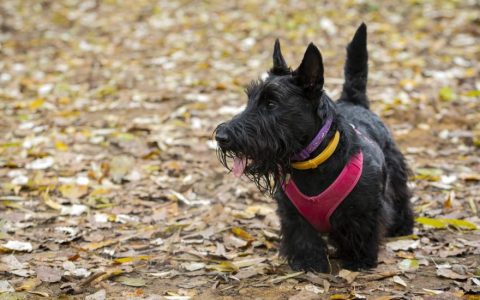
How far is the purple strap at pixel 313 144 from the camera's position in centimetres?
393

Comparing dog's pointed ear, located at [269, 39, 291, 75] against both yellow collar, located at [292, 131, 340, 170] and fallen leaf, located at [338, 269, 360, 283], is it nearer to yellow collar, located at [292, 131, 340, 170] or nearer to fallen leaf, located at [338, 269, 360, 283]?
yellow collar, located at [292, 131, 340, 170]

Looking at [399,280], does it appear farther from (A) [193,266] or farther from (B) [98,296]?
(B) [98,296]

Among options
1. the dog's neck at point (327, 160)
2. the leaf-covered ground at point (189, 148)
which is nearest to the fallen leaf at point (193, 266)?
the leaf-covered ground at point (189, 148)

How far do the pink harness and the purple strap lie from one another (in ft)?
0.67

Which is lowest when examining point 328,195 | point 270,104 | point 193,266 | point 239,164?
point 193,266

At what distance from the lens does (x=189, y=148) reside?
6.75 metres

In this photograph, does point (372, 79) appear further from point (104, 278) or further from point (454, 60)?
point (104, 278)

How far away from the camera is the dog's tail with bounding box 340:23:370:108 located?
4.75 meters

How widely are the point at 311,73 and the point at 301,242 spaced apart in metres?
1.22

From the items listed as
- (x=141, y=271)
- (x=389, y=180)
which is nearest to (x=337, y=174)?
(x=389, y=180)

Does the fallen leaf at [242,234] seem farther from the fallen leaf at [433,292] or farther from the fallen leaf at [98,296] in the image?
the fallen leaf at [433,292]

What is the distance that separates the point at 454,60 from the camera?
9586 millimetres

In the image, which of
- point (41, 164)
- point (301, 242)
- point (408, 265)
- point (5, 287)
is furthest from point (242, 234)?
point (41, 164)

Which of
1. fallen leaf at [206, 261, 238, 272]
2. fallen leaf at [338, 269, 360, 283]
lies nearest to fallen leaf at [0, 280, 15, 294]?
fallen leaf at [206, 261, 238, 272]
